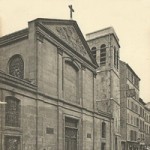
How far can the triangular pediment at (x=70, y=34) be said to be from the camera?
799 inches

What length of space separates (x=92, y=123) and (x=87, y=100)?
2.10 metres

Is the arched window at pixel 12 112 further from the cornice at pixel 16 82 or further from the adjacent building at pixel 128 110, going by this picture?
the adjacent building at pixel 128 110

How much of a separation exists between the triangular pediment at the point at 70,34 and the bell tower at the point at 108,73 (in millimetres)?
5668

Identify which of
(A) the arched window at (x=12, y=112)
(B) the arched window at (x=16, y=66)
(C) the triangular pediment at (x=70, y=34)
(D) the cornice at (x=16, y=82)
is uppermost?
(C) the triangular pediment at (x=70, y=34)

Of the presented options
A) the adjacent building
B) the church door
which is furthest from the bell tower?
the church door

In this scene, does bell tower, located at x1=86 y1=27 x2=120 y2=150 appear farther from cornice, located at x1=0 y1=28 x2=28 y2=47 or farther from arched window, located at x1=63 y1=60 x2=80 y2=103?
cornice, located at x1=0 y1=28 x2=28 y2=47

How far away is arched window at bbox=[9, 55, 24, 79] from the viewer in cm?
1828

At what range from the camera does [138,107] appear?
49219 mm

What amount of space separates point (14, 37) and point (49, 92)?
4.04 meters

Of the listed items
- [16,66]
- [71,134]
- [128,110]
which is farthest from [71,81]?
[128,110]

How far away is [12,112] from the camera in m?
14.9

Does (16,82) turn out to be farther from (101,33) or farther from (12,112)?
(101,33)

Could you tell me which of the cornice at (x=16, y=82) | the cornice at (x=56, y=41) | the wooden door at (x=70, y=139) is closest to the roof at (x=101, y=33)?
the cornice at (x=56, y=41)

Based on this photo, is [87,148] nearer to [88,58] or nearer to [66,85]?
[66,85]
